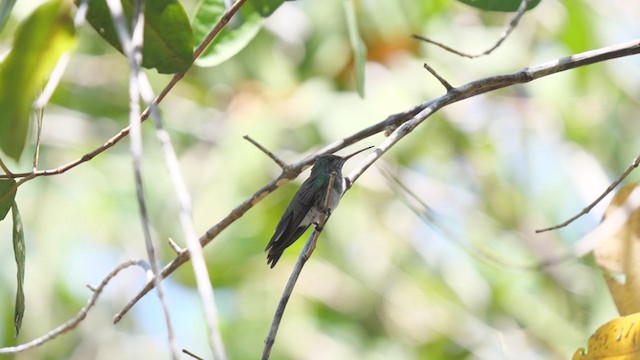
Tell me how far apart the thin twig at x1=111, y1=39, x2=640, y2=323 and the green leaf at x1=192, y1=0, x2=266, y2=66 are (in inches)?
18.8

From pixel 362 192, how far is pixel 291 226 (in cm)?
414

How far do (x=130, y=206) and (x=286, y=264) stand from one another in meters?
1.25

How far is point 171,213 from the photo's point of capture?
613 centimetres

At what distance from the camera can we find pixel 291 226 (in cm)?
240

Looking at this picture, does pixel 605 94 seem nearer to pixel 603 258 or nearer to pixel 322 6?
pixel 322 6

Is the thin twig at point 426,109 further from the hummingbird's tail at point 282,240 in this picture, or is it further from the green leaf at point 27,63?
the hummingbird's tail at point 282,240

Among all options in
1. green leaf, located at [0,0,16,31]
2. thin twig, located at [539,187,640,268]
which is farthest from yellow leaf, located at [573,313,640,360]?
green leaf, located at [0,0,16,31]

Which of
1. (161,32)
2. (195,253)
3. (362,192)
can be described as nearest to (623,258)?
(161,32)

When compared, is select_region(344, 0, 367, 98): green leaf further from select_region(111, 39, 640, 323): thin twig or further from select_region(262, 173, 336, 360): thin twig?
select_region(262, 173, 336, 360): thin twig

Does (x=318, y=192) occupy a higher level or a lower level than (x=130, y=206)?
lower

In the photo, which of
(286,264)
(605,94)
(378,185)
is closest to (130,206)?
(286,264)

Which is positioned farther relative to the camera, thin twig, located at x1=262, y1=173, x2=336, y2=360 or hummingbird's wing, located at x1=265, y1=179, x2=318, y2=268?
hummingbird's wing, located at x1=265, y1=179, x2=318, y2=268

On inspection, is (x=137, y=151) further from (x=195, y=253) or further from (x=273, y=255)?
(x=273, y=255)

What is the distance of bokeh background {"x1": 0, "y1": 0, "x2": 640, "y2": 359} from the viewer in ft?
19.1
